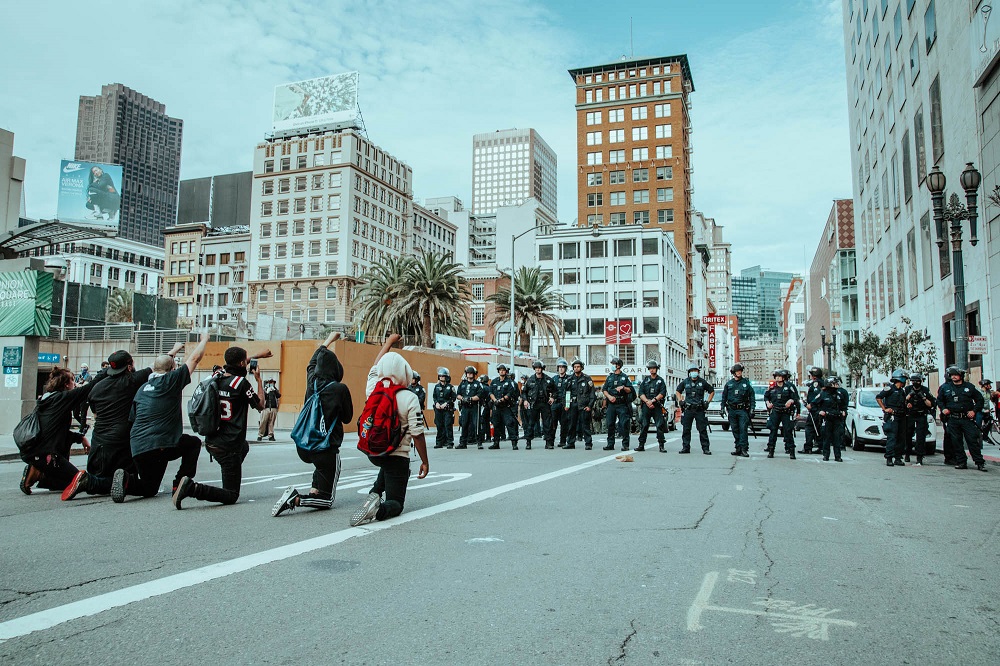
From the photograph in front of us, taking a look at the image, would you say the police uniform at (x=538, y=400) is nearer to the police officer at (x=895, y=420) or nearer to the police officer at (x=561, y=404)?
the police officer at (x=561, y=404)

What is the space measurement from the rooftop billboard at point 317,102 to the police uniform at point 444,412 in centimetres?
7766

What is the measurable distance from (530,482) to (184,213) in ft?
352

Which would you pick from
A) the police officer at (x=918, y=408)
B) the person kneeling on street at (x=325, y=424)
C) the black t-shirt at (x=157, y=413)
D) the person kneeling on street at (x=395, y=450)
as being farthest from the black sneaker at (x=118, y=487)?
the police officer at (x=918, y=408)

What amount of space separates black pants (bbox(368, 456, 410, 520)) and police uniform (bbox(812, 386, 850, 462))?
37.4 ft

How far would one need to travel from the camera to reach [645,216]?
290 ft

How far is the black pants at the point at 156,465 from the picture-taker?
25.9ft

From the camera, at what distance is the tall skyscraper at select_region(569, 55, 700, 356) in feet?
288

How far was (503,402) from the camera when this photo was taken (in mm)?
18719

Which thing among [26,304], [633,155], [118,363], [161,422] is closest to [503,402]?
[118,363]

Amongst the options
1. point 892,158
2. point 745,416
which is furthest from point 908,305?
point 745,416

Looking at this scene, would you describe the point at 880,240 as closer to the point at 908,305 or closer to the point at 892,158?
the point at 892,158

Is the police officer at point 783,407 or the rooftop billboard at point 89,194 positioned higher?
the rooftop billboard at point 89,194

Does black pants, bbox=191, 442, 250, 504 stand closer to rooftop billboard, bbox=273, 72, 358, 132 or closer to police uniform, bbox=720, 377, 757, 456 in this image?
police uniform, bbox=720, 377, 757, 456

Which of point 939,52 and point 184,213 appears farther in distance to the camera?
point 184,213
